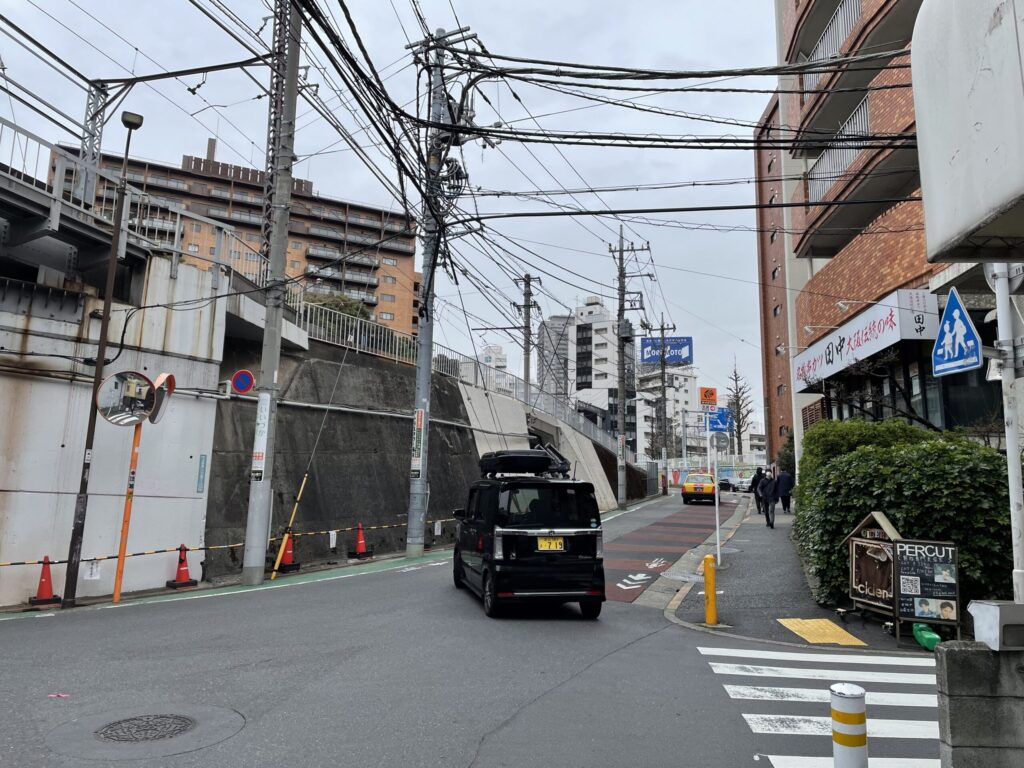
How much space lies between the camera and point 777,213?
4028 cm

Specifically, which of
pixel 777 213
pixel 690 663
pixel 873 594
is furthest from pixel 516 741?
pixel 777 213

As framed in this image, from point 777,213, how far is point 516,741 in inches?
1609

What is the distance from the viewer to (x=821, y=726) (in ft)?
17.7

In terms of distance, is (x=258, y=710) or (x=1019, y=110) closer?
(x=1019, y=110)

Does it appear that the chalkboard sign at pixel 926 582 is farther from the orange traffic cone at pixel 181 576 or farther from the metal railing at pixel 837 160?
the metal railing at pixel 837 160

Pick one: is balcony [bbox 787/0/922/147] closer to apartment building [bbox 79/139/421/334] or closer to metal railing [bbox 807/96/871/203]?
metal railing [bbox 807/96/871/203]

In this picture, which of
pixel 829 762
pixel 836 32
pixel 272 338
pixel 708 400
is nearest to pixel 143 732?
pixel 829 762

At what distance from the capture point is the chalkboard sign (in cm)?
809

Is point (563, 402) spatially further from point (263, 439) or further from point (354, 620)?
point (354, 620)

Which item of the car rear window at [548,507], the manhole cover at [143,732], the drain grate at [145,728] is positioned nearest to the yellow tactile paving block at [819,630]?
the car rear window at [548,507]

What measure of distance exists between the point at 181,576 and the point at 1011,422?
1295 cm

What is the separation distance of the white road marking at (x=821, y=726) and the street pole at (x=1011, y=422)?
74.4 inches

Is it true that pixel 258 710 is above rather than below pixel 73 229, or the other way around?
below

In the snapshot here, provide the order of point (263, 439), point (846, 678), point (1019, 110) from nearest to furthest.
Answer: point (1019, 110), point (846, 678), point (263, 439)
